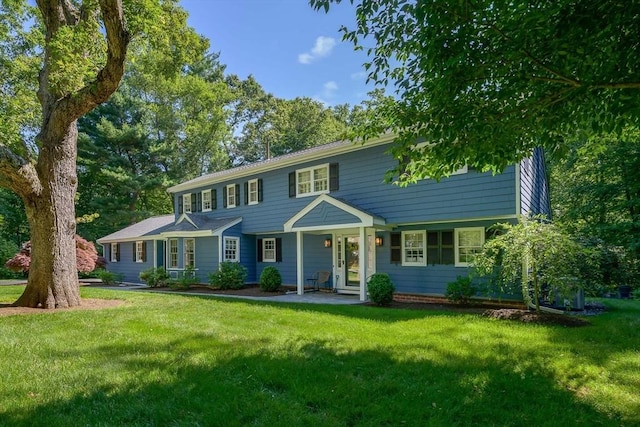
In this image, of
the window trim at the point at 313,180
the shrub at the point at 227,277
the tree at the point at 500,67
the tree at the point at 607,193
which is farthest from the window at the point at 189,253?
the tree at the point at 607,193

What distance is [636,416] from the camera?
11.2ft

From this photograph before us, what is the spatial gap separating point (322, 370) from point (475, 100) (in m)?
3.52

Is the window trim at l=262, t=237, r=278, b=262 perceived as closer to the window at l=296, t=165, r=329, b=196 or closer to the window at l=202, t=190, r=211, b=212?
the window at l=296, t=165, r=329, b=196

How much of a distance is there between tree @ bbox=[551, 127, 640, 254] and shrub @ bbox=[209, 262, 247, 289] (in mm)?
12676

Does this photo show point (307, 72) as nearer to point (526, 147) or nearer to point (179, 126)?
point (179, 126)

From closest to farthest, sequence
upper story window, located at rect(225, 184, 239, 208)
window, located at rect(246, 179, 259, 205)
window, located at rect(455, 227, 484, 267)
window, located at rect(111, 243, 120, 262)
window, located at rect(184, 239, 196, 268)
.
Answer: window, located at rect(455, 227, 484, 267) < window, located at rect(246, 179, 259, 205) < upper story window, located at rect(225, 184, 239, 208) < window, located at rect(184, 239, 196, 268) < window, located at rect(111, 243, 120, 262)

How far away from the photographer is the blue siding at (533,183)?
9898 millimetres

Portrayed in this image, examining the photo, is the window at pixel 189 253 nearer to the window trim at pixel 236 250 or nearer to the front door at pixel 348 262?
the window trim at pixel 236 250

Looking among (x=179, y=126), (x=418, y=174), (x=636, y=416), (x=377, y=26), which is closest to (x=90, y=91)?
(x=377, y=26)

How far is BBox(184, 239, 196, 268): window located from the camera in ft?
56.0

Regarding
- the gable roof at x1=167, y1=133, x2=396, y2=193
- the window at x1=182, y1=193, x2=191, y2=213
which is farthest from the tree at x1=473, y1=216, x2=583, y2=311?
the window at x1=182, y1=193, x2=191, y2=213

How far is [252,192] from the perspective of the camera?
15.9 metres

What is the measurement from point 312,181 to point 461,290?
20.9 ft

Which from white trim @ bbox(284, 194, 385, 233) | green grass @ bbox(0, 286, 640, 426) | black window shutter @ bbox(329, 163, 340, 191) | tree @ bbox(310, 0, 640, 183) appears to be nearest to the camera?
green grass @ bbox(0, 286, 640, 426)
